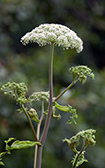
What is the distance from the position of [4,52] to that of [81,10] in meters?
1.78

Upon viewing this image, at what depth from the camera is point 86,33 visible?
6.04 metres

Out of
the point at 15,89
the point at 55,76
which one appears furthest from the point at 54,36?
the point at 55,76

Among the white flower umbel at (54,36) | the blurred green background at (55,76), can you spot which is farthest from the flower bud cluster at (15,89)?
the blurred green background at (55,76)

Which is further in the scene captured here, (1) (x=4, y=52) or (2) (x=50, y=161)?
(2) (x=50, y=161)

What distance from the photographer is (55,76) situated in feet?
16.8

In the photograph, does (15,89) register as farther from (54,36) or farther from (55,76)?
(55,76)

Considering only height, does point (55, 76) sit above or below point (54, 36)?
above

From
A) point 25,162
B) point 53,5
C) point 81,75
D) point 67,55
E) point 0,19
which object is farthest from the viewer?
point 67,55

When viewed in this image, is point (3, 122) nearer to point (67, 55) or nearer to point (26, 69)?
point (26, 69)

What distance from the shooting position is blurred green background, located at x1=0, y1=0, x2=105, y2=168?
3855mm

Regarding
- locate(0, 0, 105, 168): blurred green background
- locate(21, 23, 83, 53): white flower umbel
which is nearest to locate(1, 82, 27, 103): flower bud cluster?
locate(21, 23, 83, 53): white flower umbel

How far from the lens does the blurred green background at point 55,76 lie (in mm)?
3855

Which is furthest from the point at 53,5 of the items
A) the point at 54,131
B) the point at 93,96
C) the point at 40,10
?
the point at 54,131

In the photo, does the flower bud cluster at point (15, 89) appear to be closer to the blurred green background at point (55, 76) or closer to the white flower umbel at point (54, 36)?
the white flower umbel at point (54, 36)
